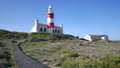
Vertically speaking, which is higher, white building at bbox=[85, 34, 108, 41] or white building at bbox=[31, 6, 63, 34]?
white building at bbox=[31, 6, 63, 34]

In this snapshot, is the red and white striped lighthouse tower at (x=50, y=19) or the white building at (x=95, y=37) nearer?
the red and white striped lighthouse tower at (x=50, y=19)

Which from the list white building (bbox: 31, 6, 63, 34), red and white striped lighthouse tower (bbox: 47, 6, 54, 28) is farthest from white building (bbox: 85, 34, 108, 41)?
red and white striped lighthouse tower (bbox: 47, 6, 54, 28)

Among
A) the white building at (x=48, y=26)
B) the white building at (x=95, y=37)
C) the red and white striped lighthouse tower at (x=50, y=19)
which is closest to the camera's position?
the white building at (x=48, y=26)

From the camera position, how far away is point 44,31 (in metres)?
86.5

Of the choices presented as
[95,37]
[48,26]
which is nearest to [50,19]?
[48,26]

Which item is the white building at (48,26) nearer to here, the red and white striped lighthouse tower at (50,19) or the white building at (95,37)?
the red and white striped lighthouse tower at (50,19)

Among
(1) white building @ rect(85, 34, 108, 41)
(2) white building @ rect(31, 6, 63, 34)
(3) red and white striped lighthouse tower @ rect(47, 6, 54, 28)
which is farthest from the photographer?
(1) white building @ rect(85, 34, 108, 41)

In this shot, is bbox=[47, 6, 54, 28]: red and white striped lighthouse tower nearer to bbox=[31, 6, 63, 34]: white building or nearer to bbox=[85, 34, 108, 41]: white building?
bbox=[31, 6, 63, 34]: white building

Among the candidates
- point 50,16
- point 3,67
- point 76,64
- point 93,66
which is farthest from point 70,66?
point 50,16

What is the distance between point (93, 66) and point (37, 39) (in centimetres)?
5163

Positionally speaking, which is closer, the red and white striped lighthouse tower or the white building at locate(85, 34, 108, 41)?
the red and white striped lighthouse tower

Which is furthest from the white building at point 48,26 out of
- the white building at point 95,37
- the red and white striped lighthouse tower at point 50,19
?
the white building at point 95,37

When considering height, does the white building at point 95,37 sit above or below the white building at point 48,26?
below

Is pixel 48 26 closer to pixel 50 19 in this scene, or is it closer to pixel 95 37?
pixel 50 19
